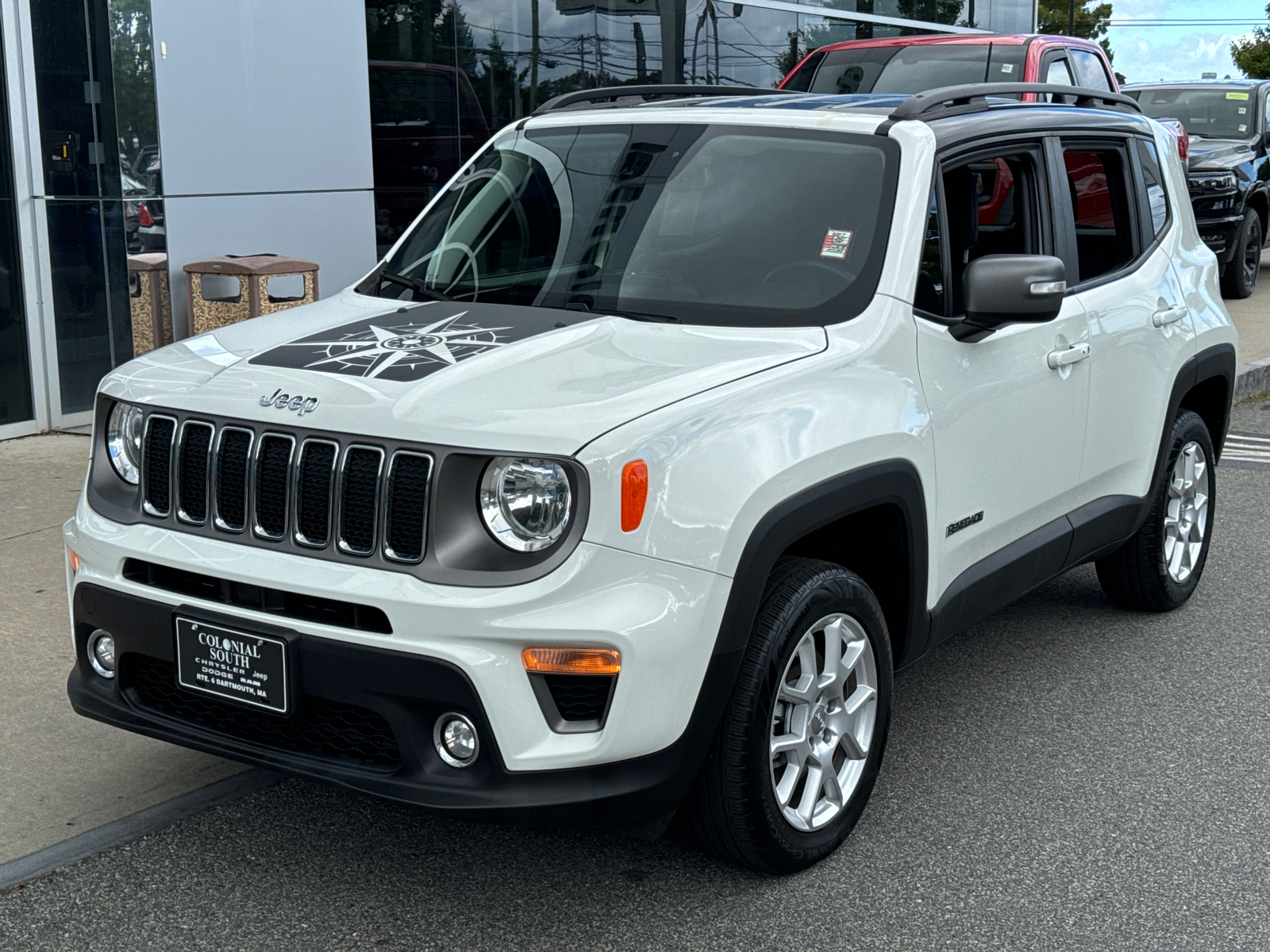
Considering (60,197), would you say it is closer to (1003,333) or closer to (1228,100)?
(1003,333)

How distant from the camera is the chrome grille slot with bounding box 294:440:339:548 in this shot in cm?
305

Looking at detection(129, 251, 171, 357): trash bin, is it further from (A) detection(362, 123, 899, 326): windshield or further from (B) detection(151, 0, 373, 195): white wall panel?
(A) detection(362, 123, 899, 326): windshield

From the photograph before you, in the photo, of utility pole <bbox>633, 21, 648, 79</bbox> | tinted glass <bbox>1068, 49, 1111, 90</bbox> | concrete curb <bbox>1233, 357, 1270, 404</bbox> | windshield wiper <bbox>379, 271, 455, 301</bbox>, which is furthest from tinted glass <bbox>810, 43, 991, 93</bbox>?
windshield wiper <bbox>379, 271, 455, 301</bbox>

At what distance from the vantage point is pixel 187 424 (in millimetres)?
3283

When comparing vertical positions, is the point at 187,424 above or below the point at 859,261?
below

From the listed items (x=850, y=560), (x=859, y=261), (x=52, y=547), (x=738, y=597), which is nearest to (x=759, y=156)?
(x=859, y=261)

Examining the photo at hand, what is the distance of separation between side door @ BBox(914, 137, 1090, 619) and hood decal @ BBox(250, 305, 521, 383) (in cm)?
114

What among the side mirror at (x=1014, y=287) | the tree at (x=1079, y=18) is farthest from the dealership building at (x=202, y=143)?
the tree at (x=1079, y=18)

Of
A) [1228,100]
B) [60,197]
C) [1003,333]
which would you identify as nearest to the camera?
[1003,333]

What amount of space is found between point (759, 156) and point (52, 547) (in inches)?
142

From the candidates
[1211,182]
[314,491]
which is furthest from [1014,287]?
[1211,182]

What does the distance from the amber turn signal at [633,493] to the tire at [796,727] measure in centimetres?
48

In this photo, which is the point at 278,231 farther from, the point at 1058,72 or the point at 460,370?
the point at 460,370

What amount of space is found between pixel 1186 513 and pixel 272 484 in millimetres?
3727
